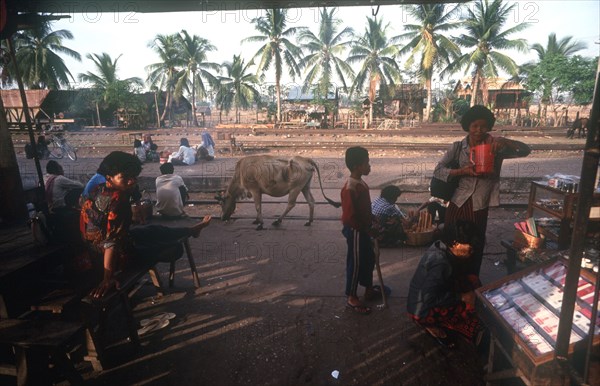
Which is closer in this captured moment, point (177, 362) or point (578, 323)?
point (578, 323)

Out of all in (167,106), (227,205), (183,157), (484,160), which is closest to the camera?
→ (484,160)

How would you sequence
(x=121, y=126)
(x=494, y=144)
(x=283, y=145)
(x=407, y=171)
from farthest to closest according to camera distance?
(x=121, y=126), (x=283, y=145), (x=407, y=171), (x=494, y=144)

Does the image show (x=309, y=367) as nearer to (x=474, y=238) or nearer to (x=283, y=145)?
(x=474, y=238)

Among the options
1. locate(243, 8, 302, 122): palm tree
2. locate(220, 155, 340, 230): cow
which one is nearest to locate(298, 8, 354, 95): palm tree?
locate(243, 8, 302, 122): palm tree

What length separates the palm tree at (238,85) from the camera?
1305 inches

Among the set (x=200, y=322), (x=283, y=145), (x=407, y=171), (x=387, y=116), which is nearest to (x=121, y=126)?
(x=283, y=145)

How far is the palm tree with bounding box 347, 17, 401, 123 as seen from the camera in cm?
2962

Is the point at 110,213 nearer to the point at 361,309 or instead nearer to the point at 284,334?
the point at 284,334

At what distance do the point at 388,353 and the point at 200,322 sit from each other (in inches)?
85.1

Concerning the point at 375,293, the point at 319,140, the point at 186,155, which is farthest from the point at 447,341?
the point at 319,140

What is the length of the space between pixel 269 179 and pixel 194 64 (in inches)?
1223

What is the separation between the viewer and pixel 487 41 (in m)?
27.3

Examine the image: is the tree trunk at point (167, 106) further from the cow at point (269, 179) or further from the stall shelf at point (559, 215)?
the stall shelf at point (559, 215)

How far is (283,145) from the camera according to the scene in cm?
1812
